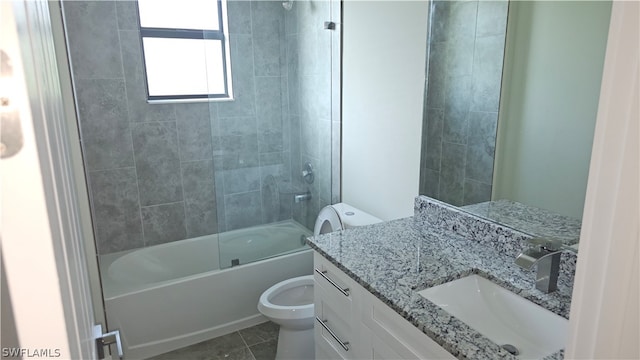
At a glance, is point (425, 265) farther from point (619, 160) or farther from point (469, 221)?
point (619, 160)

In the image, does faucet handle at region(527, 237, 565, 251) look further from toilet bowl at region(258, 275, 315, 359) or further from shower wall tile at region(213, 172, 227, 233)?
shower wall tile at region(213, 172, 227, 233)

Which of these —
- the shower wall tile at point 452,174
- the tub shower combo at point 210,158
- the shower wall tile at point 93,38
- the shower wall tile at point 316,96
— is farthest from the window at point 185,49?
the shower wall tile at point 452,174

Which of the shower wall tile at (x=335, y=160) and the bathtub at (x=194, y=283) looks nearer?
the bathtub at (x=194, y=283)

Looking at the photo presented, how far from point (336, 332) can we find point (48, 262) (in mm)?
1485

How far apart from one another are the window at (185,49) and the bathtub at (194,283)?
3.76ft

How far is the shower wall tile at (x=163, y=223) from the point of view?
328 centimetres

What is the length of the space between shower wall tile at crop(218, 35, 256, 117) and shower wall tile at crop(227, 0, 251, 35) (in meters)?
0.05

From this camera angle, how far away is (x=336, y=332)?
5.64 feet

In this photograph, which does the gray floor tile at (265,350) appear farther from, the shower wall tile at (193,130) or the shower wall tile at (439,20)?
the shower wall tile at (439,20)

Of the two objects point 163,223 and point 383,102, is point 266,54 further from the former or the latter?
point 163,223

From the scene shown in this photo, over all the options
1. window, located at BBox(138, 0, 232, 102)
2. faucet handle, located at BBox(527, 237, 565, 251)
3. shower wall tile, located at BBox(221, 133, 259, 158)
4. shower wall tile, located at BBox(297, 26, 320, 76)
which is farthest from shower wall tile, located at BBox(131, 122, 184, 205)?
faucet handle, located at BBox(527, 237, 565, 251)

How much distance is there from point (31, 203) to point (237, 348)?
2530 mm

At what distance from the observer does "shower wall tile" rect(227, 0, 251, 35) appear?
112 inches

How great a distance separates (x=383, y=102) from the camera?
2410 millimetres
